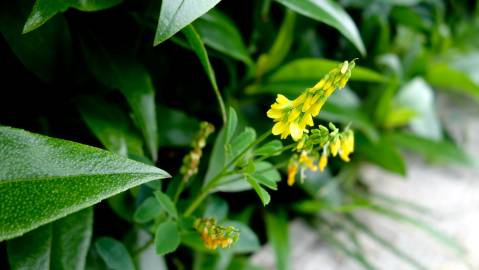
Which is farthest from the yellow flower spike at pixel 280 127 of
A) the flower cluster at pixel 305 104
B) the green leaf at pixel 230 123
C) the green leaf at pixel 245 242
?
the green leaf at pixel 245 242

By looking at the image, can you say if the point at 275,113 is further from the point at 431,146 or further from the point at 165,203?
the point at 431,146

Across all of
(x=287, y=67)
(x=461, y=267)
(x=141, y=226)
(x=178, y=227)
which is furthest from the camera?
(x=461, y=267)

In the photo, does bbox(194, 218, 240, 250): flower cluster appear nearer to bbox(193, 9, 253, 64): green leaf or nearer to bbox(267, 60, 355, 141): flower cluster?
bbox(267, 60, 355, 141): flower cluster

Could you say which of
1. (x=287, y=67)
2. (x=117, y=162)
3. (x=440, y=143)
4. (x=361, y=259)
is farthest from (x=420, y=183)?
(x=117, y=162)

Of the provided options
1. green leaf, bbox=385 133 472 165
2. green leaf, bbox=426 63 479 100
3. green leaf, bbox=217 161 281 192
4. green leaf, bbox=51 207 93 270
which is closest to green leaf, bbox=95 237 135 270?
green leaf, bbox=51 207 93 270

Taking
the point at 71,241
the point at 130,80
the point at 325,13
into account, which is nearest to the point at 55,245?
the point at 71,241

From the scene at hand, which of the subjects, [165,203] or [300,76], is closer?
[165,203]

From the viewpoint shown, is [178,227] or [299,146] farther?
[178,227]

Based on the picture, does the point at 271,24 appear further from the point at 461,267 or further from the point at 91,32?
the point at 461,267
